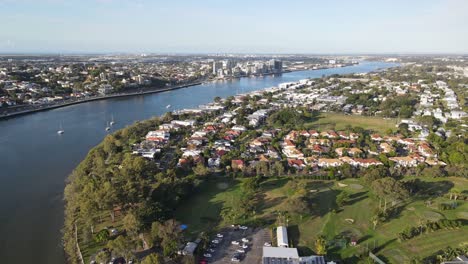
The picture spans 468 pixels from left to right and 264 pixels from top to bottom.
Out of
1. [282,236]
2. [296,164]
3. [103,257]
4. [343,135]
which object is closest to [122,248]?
[103,257]

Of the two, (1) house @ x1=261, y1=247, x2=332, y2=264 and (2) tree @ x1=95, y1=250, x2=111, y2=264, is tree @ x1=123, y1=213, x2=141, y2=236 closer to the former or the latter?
(2) tree @ x1=95, y1=250, x2=111, y2=264

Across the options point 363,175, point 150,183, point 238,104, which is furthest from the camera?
point 238,104

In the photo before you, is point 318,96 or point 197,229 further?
point 318,96

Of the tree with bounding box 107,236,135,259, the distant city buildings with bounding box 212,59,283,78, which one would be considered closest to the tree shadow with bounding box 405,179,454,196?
the tree with bounding box 107,236,135,259

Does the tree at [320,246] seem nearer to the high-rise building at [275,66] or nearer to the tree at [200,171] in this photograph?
the tree at [200,171]

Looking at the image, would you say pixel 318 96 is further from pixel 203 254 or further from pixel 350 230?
pixel 203 254

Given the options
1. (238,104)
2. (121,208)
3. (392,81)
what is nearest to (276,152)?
(121,208)

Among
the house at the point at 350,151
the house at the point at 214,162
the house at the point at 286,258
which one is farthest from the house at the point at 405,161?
the house at the point at 286,258
